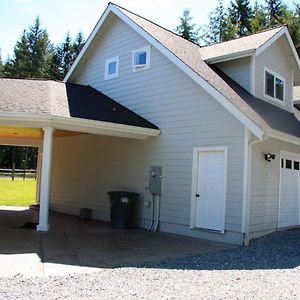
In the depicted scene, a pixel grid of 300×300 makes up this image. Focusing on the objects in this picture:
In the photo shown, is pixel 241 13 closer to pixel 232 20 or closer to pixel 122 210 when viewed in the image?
pixel 232 20

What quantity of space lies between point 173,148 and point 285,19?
21.5 m

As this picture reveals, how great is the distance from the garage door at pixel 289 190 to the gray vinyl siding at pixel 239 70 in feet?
8.49

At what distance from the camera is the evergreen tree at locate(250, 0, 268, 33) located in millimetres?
30330

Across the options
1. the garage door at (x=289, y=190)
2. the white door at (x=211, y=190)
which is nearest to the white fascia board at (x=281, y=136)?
the garage door at (x=289, y=190)

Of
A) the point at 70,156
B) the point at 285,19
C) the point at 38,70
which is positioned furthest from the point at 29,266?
the point at 38,70

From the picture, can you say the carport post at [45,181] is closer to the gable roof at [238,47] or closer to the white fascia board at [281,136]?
the white fascia board at [281,136]

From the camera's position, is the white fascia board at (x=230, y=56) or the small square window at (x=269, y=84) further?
the small square window at (x=269, y=84)

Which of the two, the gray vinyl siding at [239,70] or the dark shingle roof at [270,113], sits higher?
the gray vinyl siding at [239,70]

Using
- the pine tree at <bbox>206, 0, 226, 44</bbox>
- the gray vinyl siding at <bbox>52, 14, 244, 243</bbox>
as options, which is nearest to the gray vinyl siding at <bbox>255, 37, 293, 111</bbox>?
the gray vinyl siding at <bbox>52, 14, 244, 243</bbox>

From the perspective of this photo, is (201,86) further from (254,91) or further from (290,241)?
(290,241)

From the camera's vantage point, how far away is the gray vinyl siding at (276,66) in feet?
Result: 42.4

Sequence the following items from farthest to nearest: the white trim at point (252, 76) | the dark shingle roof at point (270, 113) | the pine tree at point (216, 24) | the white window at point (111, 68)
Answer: the pine tree at point (216, 24)
the white window at point (111, 68)
the white trim at point (252, 76)
the dark shingle roof at point (270, 113)

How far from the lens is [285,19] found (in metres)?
29.0

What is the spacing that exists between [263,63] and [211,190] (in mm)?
4914
